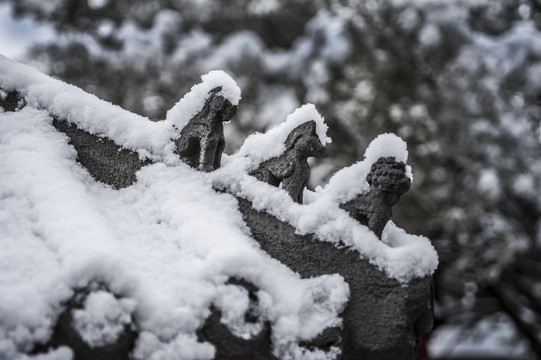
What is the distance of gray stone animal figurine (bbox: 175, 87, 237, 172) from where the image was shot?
1.57m

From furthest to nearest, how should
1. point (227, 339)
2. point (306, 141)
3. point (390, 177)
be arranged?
point (306, 141) < point (390, 177) < point (227, 339)

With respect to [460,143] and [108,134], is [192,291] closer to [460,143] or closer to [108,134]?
[108,134]

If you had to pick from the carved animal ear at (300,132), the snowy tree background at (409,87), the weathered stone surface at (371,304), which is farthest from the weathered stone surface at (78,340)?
the snowy tree background at (409,87)

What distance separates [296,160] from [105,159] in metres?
0.67

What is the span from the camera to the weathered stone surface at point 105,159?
1615 mm

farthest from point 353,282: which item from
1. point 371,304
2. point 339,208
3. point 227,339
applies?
point 227,339

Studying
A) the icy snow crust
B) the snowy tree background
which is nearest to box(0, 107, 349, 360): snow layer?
the icy snow crust

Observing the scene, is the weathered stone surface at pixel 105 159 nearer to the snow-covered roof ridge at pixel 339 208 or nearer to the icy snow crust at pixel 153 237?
the icy snow crust at pixel 153 237

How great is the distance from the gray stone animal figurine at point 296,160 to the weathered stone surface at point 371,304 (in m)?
0.18

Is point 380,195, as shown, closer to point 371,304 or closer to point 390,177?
point 390,177

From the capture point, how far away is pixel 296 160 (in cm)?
151

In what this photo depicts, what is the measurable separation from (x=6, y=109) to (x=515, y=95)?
18.3ft

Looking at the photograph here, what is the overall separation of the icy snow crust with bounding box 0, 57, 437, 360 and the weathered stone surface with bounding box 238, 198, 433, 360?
0.11 feet

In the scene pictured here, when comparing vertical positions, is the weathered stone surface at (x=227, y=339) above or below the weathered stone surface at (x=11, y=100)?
below
